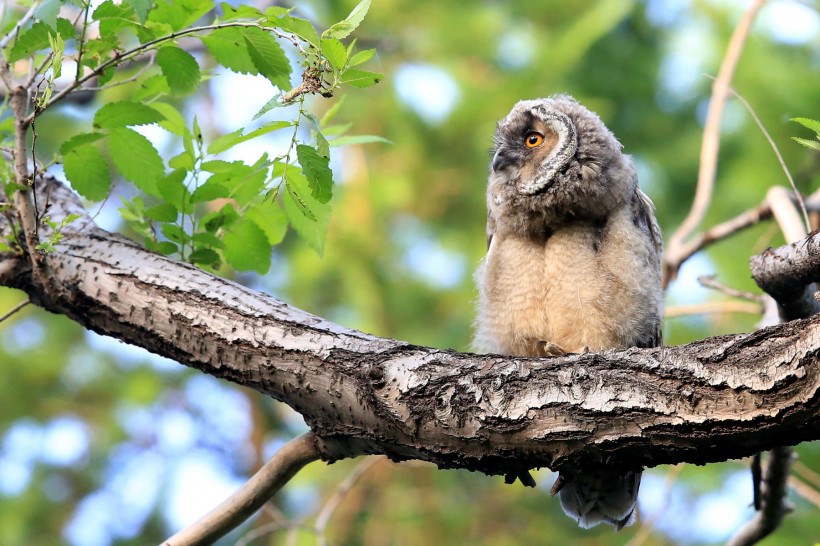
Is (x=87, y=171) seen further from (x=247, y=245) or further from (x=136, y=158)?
(x=247, y=245)

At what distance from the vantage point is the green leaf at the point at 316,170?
2209 millimetres

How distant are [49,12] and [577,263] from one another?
2215mm

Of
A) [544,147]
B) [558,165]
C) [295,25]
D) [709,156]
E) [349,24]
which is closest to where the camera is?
[349,24]

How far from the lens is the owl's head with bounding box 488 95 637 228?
11.9ft

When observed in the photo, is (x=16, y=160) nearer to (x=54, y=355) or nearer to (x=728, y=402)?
(x=728, y=402)

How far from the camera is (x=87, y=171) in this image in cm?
280

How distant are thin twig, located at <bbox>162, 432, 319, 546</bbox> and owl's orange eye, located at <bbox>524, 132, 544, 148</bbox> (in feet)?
6.43

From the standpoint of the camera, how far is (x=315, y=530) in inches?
126

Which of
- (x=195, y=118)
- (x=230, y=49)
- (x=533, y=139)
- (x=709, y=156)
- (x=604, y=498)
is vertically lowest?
(x=604, y=498)

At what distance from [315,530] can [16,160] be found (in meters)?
1.65

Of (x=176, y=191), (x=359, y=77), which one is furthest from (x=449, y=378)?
(x=176, y=191)

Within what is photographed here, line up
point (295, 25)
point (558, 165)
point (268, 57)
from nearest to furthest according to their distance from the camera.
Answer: point (295, 25) < point (268, 57) < point (558, 165)

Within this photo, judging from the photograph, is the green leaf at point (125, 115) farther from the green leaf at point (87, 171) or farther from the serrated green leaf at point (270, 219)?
the serrated green leaf at point (270, 219)

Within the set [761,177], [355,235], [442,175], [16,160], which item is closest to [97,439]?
[355,235]
